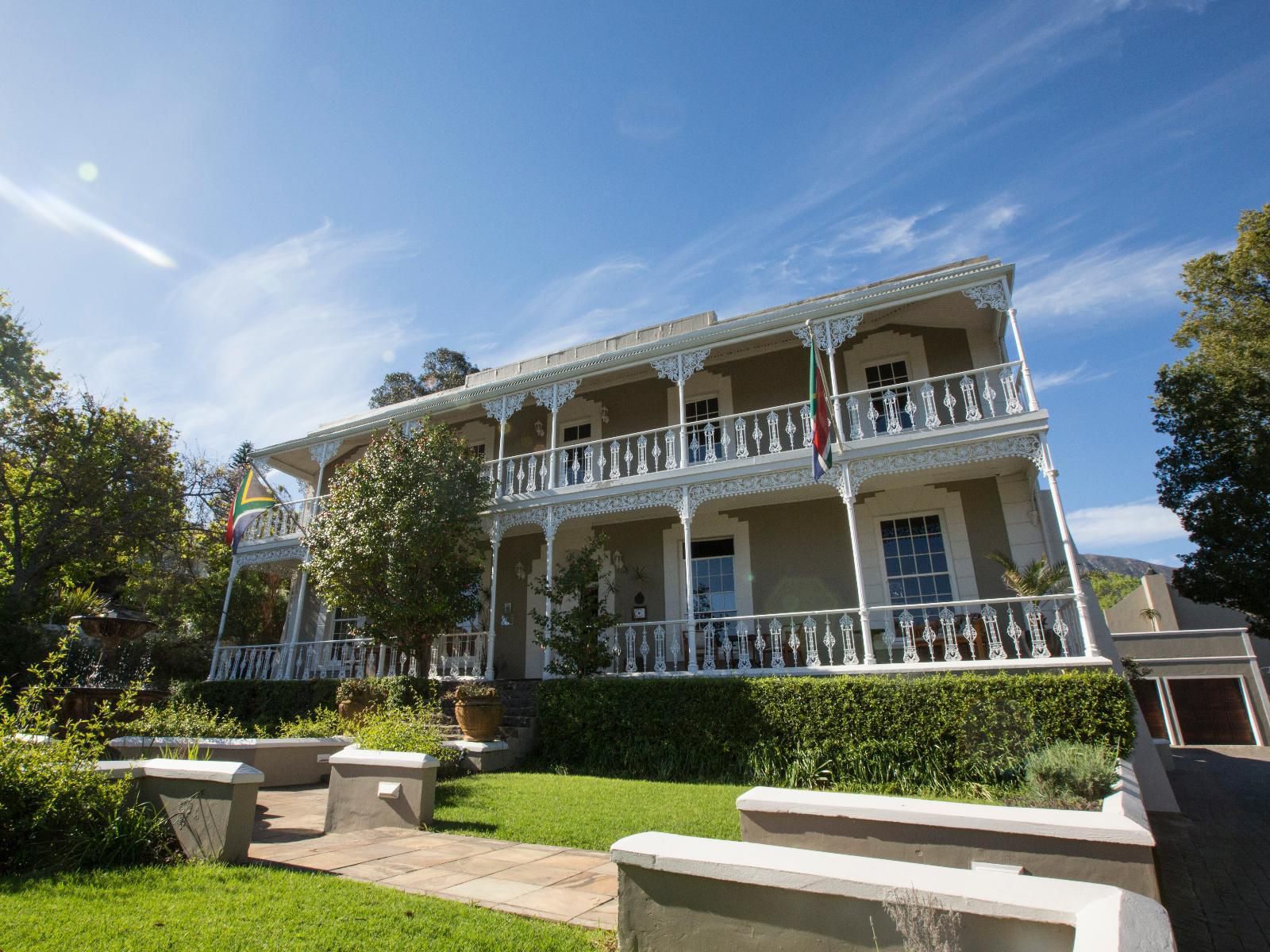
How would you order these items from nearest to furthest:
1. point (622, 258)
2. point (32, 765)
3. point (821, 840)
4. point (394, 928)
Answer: point (394, 928) < point (821, 840) < point (32, 765) < point (622, 258)

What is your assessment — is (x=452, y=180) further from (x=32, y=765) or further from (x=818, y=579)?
(x=818, y=579)

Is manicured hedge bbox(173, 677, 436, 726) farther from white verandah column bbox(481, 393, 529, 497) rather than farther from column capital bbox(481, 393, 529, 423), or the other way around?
column capital bbox(481, 393, 529, 423)

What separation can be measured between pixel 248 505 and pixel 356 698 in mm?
5938

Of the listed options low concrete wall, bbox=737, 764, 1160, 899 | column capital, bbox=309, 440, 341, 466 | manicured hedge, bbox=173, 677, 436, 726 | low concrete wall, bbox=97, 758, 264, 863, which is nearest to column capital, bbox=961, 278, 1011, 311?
low concrete wall, bbox=737, 764, 1160, 899

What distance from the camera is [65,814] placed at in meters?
4.29

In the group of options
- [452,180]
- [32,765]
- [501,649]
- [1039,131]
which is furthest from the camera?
[501,649]

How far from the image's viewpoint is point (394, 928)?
320 cm

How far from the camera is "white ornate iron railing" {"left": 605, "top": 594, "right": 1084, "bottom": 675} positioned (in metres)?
8.45

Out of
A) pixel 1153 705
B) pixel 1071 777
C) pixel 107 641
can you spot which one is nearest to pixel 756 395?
pixel 1071 777

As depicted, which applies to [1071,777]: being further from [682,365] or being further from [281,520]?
[281,520]

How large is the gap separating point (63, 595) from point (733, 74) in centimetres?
2229

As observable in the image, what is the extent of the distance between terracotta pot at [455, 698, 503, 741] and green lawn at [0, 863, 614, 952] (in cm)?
545

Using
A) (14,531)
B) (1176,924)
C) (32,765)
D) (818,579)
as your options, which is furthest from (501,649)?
(14,531)

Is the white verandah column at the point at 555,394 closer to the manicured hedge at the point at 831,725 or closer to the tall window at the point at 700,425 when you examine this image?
the tall window at the point at 700,425
